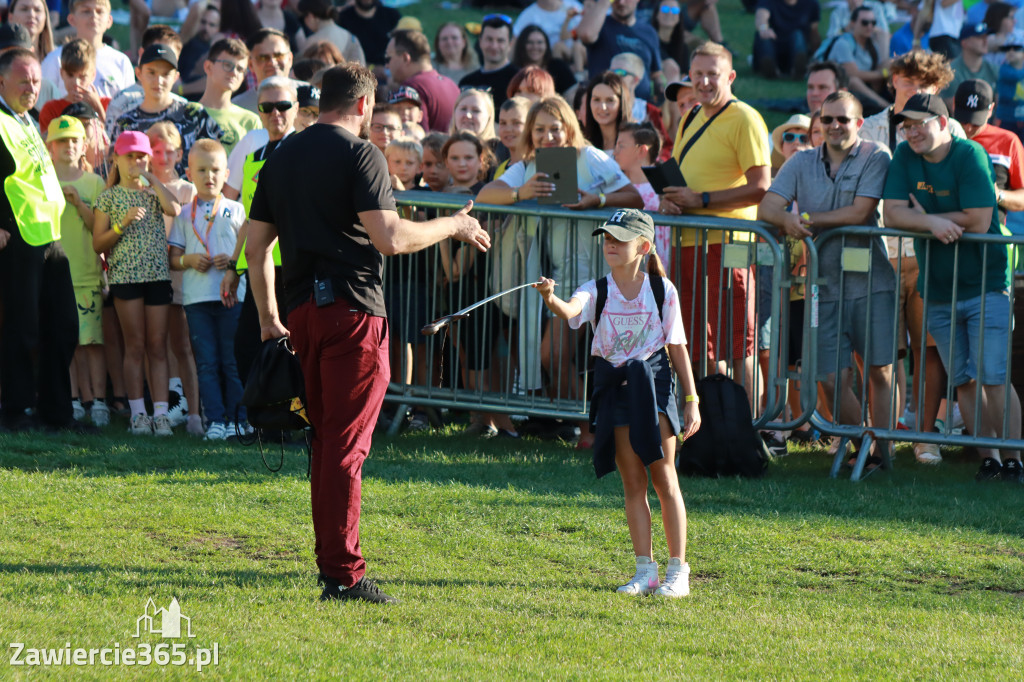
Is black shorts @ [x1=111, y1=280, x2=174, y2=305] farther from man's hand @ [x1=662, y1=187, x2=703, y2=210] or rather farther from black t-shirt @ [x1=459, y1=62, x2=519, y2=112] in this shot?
black t-shirt @ [x1=459, y1=62, x2=519, y2=112]

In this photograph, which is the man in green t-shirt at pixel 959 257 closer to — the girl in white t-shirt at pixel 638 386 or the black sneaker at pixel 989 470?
the black sneaker at pixel 989 470

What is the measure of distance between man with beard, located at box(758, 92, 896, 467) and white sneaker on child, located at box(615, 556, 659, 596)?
2950 millimetres

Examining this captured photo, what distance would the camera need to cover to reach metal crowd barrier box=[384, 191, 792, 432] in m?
8.45

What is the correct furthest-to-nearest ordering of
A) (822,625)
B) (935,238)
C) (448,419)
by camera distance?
(448,419), (935,238), (822,625)

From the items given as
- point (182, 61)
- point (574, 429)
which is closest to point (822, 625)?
point (574, 429)

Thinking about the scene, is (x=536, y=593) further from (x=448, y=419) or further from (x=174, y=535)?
(x=448, y=419)

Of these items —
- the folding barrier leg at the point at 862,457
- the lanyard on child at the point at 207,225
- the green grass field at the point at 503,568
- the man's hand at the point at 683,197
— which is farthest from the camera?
the lanyard on child at the point at 207,225

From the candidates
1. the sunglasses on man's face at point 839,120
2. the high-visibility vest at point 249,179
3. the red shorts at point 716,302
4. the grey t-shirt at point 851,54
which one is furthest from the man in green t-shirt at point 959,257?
the grey t-shirt at point 851,54

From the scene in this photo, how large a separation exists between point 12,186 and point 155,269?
3.99 feet

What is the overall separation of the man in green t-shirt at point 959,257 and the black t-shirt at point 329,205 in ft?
12.8

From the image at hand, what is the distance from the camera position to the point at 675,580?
5.75 metres

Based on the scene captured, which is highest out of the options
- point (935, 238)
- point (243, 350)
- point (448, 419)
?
point (935, 238)

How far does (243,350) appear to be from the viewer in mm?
8234

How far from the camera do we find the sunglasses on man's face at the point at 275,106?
8750 millimetres
